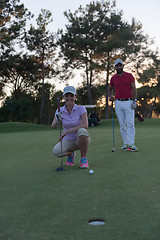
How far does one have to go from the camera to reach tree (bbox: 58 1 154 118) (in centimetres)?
3456

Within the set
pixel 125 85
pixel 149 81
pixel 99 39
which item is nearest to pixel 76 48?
pixel 99 39

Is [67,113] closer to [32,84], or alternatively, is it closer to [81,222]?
[81,222]

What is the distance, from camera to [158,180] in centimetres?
408

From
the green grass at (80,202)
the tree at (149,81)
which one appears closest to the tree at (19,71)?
the tree at (149,81)

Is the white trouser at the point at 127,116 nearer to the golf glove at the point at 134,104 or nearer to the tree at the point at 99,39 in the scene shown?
the golf glove at the point at 134,104

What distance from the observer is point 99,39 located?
36.0m

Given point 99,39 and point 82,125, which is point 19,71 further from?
point 82,125

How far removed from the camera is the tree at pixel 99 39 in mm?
34562

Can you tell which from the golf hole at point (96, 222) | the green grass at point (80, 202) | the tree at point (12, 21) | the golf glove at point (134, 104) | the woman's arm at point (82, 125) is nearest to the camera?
the green grass at point (80, 202)

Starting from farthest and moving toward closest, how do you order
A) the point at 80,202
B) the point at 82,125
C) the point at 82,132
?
the point at 82,125 → the point at 82,132 → the point at 80,202

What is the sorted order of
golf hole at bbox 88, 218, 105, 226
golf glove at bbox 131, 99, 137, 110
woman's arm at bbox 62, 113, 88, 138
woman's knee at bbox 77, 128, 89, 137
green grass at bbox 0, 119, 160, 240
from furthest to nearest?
golf glove at bbox 131, 99, 137, 110
woman's arm at bbox 62, 113, 88, 138
woman's knee at bbox 77, 128, 89, 137
golf hole at bbox 88, 218, 105, 226
green grass at bbox 0, 119, 160, 240

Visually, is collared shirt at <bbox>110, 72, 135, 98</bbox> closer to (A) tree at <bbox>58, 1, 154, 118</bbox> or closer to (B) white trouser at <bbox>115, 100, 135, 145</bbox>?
(B) white trouser at <bbox>115, 100, 135, 145</bbox>

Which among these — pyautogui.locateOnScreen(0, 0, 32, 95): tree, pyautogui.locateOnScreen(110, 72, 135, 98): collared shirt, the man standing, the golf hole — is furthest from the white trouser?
pyautogui.locateOnScreen(0, 0, 32, 95): tree

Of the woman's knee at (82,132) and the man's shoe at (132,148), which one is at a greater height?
the woman's knee at (82,132)
